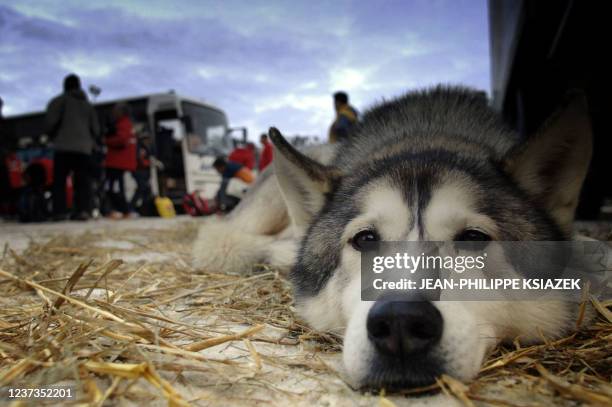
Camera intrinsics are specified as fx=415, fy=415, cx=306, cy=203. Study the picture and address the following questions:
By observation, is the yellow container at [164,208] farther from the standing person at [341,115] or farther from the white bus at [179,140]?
the standing person at [341,115]

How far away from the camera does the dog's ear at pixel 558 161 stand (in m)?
1.87

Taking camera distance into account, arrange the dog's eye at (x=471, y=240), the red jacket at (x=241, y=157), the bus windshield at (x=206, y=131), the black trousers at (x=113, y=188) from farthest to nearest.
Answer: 1. the bus windshield at (x=206, y=131)
2. the red jacket at (x=241, y=157)
3. the black trousers at (x=113, y=188)
4. the dog's eye at (x=471, y=240)

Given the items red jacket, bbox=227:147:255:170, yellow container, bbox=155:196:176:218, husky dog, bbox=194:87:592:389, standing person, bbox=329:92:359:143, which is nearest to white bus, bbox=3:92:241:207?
yellow container, bbox=155:196:176:218

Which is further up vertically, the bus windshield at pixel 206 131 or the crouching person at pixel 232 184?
the bus windshield at pixel 206 131

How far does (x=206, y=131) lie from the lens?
17.1 meters

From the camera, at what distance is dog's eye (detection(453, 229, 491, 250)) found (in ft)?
5.69

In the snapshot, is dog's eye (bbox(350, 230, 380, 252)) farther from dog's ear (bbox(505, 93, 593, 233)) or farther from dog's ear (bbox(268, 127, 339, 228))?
dog's ear (bbox(505, 93, 593, 233))

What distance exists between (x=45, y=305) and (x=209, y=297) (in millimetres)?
935

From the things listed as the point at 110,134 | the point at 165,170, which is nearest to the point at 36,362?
the point at 110,134

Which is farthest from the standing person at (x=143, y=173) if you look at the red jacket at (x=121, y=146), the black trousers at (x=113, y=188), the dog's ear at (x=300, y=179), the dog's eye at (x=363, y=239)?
the dog's eye at (x=363, y=239)

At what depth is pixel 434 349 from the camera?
52.0 inches

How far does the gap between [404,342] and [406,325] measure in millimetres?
63

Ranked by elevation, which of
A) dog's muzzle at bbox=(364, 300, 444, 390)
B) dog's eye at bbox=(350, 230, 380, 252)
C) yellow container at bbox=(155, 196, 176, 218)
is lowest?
yellow container at bbox=(155, 196, 176, 218)

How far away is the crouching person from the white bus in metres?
4.61
